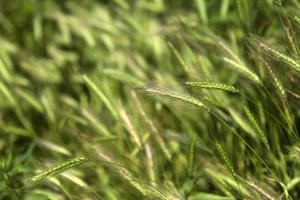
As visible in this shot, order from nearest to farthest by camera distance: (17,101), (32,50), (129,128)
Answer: (129,128)
(17,101)
(32,50)

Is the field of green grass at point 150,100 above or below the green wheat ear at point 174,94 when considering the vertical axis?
below

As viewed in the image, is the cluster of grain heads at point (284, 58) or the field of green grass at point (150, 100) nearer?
the cluster of grain heads at point (284, 58)

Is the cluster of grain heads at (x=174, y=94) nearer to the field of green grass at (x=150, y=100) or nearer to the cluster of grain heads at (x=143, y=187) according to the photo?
the field of green grass at (x=150, y=100)

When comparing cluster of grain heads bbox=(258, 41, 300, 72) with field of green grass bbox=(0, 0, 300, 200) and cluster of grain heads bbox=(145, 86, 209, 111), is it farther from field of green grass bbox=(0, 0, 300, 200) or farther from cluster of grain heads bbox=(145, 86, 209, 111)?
cluster of grain heads bbox=(145, 86, 209, 111)

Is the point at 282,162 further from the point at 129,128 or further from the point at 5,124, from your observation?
the point at 5,124

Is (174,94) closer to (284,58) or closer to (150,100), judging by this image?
(284,58)

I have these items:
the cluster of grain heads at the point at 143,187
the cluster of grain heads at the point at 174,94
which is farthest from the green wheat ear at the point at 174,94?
the cluster of grain heads at the point at 143,187

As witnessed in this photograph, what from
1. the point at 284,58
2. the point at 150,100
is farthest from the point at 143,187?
the point at 150,100

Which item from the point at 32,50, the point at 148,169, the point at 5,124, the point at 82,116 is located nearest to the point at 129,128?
the point at 148,169
